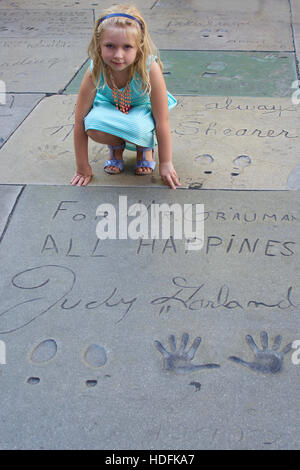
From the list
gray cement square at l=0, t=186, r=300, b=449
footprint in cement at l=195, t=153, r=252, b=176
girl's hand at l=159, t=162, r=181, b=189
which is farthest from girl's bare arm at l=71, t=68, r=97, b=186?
footprint in cement at l=195, t=153, r=252, b=176

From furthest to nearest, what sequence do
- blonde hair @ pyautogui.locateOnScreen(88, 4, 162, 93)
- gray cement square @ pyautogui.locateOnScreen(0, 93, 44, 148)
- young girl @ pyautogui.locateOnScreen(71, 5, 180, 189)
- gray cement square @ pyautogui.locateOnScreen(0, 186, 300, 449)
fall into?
gray cement square @ pyautogui.locateOnScreen(0, 93, 44, 148), young girl @ pyautogui.locateOnScreen(71, 5, 180, 189), blonde hair @ pyautogui.locateOnScreen(88, 4, 162, 93), gray cement square @ pyautogui.locateOnScreen(0, 186, 300, 449)

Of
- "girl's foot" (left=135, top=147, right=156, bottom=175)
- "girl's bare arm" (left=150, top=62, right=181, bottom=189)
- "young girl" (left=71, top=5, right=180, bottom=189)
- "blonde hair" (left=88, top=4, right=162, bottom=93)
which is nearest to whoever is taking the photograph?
"blonde hair" (left=88, top=4, right=162, bottom=93)

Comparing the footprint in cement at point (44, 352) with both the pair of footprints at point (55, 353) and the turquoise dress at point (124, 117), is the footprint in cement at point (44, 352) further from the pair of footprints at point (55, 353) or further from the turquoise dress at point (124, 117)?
the turquoise dress at point (124, 117)

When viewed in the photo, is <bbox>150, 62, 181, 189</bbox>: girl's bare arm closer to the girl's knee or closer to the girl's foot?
the girl's foot

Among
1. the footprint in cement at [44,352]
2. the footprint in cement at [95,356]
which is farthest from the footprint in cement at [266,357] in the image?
the footprint in cement at [44,352]

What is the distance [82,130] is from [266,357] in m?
1.53

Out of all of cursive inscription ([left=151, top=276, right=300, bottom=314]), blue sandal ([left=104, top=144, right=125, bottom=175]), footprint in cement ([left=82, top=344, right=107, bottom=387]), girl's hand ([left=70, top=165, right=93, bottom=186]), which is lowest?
footprint in cement ([left=82, top=344, right=107, bottom=387])

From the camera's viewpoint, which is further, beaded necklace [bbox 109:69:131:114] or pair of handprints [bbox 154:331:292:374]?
beaded necklace [bbox 109:69:131:114]

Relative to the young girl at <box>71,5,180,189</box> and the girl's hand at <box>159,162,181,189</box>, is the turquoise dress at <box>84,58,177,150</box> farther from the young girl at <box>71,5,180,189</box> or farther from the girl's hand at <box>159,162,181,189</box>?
the girl's hand at <box>159,162,181,189</box>

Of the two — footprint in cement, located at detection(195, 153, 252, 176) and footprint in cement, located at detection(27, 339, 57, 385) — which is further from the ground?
footprint in cement, located at detection(195, 153, 252, 176)

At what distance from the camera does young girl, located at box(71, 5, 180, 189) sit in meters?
2.42

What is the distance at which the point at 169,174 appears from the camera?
2656 mm

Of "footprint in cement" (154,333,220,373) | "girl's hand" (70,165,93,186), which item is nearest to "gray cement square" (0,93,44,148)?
"girl's hand" (70,165,93,186)
